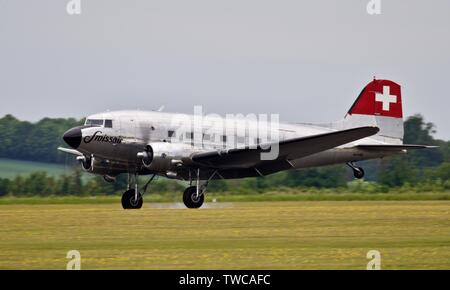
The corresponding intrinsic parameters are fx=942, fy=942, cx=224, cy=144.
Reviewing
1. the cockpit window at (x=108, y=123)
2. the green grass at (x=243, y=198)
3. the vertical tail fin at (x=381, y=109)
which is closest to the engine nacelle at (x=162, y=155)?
the cockpit window at (x=108, y=123)

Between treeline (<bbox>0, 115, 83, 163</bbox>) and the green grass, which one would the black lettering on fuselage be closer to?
the green grass

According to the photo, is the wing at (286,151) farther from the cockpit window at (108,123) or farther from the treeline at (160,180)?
the treeline at (160,180)

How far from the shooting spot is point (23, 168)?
169 feet

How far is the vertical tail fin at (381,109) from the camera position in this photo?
121 ft

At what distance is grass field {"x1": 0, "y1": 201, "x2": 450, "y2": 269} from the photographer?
17688mm

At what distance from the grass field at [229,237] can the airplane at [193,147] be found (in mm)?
1313

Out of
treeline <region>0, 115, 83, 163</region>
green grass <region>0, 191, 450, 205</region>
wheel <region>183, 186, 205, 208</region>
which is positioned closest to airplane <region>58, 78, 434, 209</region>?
wheel <region>183, 186, 205, 208</region>

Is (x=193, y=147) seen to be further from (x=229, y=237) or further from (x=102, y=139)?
(x=229, y=237)

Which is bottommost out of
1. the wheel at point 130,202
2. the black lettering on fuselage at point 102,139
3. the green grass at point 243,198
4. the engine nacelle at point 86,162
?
the green grass at point 243,198

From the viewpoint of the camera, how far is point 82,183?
142 feet

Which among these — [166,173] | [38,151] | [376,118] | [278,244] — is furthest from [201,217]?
[38,151]

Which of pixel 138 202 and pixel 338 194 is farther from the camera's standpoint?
pixel 338 194

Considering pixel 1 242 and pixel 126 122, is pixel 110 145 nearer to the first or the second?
pixel 126 122
